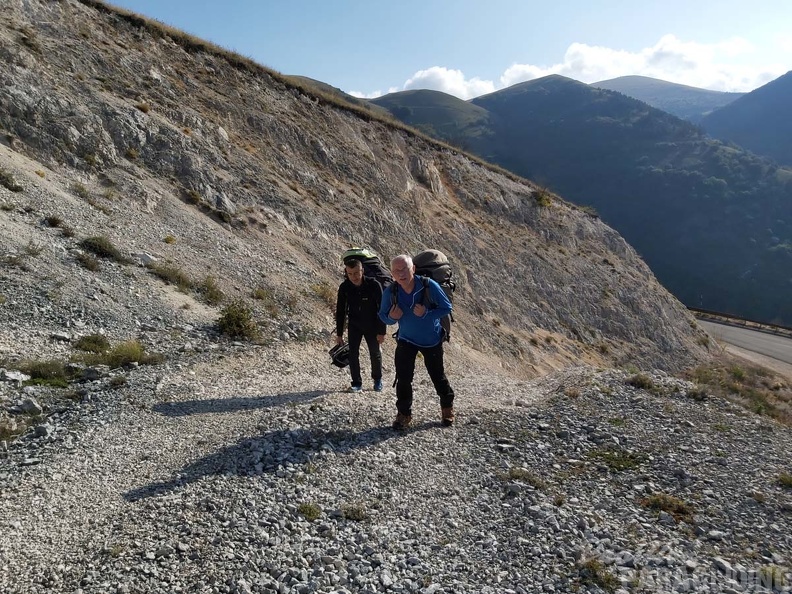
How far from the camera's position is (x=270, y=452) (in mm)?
5395

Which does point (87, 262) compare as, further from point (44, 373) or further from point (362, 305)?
point (362, 305)

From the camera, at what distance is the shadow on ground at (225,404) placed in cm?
637

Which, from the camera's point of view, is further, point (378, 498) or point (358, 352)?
point (358, 352)

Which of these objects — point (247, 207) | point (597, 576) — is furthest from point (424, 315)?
point (247, 207)

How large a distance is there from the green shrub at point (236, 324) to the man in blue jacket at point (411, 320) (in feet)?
14.9

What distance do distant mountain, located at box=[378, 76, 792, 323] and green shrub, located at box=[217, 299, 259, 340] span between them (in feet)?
202

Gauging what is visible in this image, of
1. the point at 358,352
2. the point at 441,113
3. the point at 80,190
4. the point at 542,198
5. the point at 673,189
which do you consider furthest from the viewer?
the point at 441,113

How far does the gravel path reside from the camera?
3.75 metres

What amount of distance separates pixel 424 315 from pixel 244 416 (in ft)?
8.85

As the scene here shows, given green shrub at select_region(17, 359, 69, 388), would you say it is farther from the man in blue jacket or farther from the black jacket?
the man in blue jacket

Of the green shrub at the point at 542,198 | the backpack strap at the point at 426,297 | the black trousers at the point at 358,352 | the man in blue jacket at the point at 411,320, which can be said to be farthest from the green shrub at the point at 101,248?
the green shrub at the point at 542,198

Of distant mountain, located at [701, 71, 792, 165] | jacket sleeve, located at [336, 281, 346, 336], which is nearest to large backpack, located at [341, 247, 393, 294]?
jacket sleeve, located at [336, 281, 346, 336]

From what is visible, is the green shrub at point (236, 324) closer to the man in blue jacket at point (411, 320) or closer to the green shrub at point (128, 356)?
the green shrub at point (128, 356)

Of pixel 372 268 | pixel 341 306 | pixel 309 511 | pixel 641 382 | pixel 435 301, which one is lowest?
pixel 309 511
